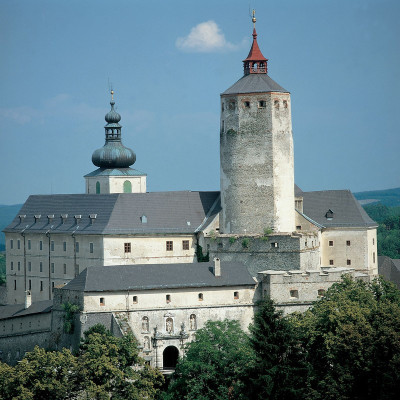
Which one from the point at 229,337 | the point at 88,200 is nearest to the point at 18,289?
the point at 88,200

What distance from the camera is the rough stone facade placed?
100625 mm

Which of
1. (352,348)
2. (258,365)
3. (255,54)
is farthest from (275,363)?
(255,54)

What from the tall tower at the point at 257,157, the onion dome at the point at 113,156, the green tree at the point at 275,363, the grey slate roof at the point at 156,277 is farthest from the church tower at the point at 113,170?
the green tree at the point at 275,363

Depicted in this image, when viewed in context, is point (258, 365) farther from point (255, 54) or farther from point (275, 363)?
point (255, 54)

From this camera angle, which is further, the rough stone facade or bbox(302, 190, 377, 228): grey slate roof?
bbox(302, 190, 377, 228): grey slate roof

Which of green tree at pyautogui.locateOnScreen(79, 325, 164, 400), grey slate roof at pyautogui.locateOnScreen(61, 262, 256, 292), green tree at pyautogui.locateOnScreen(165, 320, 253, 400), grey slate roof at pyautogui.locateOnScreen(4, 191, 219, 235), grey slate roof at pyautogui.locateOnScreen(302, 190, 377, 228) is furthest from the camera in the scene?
grey slate roof at pyautogui.locateOnScreen(302, 190, 377, 228)

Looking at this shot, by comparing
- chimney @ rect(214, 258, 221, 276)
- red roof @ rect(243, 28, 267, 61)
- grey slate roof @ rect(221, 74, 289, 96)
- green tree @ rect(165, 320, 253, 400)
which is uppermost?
red roof @ rect(243, 28, 267, 61)

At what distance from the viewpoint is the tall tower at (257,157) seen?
100625mm

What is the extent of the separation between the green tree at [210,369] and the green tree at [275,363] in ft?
7.53

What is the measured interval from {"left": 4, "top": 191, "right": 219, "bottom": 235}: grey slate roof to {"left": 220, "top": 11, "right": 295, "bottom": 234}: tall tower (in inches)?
179

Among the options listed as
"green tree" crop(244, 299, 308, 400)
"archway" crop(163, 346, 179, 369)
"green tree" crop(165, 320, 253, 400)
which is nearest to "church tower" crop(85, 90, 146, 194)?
"archway" crop(163, 346, 179, 369)

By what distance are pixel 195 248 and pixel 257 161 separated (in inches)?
356

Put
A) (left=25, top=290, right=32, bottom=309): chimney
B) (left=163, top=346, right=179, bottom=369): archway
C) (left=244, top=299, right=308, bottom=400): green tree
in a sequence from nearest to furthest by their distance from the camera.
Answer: (left=244, top=299, right=308, bottom=400): green tree, (left=163, top=346, right=179, bottom=369): archway, (left=25, top=290, right=32, bottom=309): chimney

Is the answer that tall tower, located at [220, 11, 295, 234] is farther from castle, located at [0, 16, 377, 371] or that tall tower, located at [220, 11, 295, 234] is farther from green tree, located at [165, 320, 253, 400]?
green tree, located at [165, 320, 253, 400]
